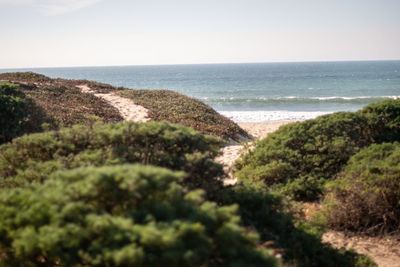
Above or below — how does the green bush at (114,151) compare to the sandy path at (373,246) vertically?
above

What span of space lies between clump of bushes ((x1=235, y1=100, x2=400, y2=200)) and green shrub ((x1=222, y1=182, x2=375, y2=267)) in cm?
159

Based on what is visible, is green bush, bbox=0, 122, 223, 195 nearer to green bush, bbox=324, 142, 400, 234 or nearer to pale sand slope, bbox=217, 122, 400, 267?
pale sand slope, bbox=217, 122, 400, 267

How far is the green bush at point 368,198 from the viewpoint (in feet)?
17.9

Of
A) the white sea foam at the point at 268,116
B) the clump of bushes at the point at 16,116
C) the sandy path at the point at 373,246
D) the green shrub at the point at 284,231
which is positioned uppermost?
the clump of bushes at the point at 16,116

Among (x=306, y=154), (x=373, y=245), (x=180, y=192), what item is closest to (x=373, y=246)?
(x=373, y=245)

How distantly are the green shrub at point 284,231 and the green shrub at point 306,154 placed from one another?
1634 millimetres

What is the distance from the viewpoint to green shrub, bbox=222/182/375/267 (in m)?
4.39

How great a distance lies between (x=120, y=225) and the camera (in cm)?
263

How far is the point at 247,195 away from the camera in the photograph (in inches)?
197

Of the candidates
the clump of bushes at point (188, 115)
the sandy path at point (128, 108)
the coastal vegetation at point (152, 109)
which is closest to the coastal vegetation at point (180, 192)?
the coastal vegetation at point (152, 109)

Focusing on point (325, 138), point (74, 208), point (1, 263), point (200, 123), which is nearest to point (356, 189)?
point (325, 138)

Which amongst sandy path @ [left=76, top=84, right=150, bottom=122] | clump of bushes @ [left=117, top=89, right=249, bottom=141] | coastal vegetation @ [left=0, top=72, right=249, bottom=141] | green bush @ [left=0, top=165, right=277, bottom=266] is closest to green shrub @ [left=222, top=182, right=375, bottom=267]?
green bush @ [left=0, top=165, right=277, bottom=266]

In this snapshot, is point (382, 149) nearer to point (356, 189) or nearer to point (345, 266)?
point (356, 189)

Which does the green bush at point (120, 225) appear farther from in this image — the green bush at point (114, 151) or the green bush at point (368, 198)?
the green bush at point (368, 198)
